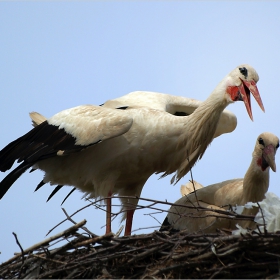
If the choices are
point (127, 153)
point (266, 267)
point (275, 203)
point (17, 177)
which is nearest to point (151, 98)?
point (127, 153)

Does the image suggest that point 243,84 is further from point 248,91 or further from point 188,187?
point 188,187

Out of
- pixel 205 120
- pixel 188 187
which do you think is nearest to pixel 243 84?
pixel 205 120

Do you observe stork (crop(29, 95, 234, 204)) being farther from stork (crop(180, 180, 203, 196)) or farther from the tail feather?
the tail feather

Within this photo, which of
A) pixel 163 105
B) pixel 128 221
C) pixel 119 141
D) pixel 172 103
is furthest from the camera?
pixel 172 103

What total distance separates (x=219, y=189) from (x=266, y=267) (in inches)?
78.8

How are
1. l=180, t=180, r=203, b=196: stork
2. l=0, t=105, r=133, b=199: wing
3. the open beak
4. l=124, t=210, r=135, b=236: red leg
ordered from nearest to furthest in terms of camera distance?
the open beak < l=0, t=105, r=133, b=199: wing < l=124, t=210, r=135, b=236: red leg < l=180, t=180, r=203, b=196: stork

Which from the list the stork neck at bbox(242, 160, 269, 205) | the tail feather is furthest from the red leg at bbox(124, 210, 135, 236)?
the stork neck at bbox(242, 160, 269, 205)

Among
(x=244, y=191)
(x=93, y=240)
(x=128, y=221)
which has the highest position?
(x=93, y=240)

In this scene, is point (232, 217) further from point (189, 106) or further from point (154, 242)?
point (189, 106)

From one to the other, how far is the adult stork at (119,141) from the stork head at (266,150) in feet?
1.08

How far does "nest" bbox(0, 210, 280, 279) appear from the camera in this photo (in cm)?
642

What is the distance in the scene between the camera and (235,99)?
8.65 meters

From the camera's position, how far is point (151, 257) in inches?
270

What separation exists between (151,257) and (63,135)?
87.7 inches
